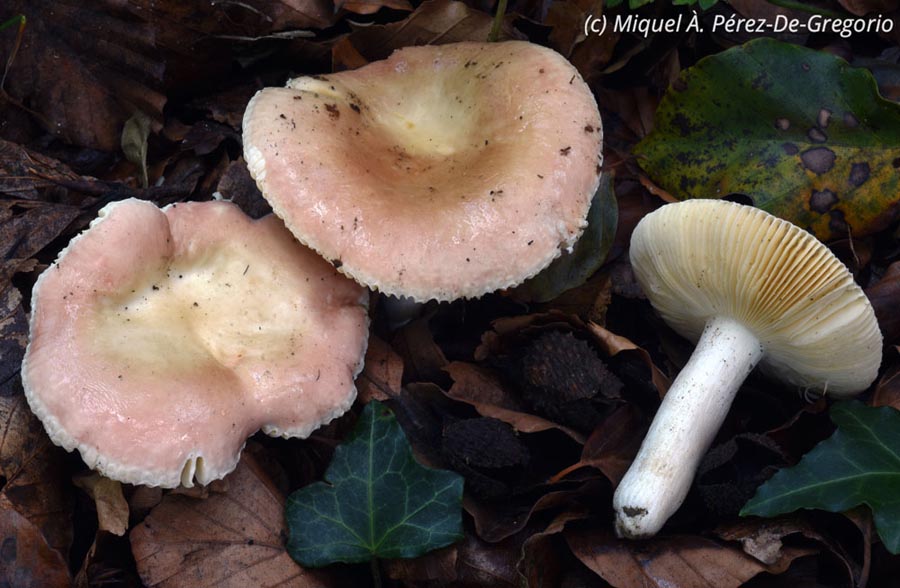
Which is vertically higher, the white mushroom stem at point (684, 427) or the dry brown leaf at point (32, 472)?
the white mushroom stem at point (684, 427)

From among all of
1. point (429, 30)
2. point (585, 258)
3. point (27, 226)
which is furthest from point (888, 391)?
point (27, 226)

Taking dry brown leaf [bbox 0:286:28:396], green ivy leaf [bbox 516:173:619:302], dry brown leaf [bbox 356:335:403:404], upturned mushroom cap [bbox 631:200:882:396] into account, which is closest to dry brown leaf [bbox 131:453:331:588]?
dry brown leaf [bbox 356:335:403:404]

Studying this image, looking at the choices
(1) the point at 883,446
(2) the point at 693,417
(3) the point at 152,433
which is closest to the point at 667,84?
(2) the point at 693,417

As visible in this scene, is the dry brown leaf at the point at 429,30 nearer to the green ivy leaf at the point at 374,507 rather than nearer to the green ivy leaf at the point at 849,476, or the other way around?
the green ivy leaf at the point at 374,507

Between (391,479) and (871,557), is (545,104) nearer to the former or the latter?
(391,479)

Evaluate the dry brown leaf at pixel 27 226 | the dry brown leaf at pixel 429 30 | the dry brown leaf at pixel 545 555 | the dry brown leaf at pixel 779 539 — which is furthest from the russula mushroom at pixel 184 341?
the dry brown leaf at pixel 779 539

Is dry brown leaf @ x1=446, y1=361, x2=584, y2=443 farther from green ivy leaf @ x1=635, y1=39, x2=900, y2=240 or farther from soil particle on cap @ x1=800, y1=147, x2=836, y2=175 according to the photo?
soil particle on cap @ x1=800, y1=147, x2=836, y2=175
